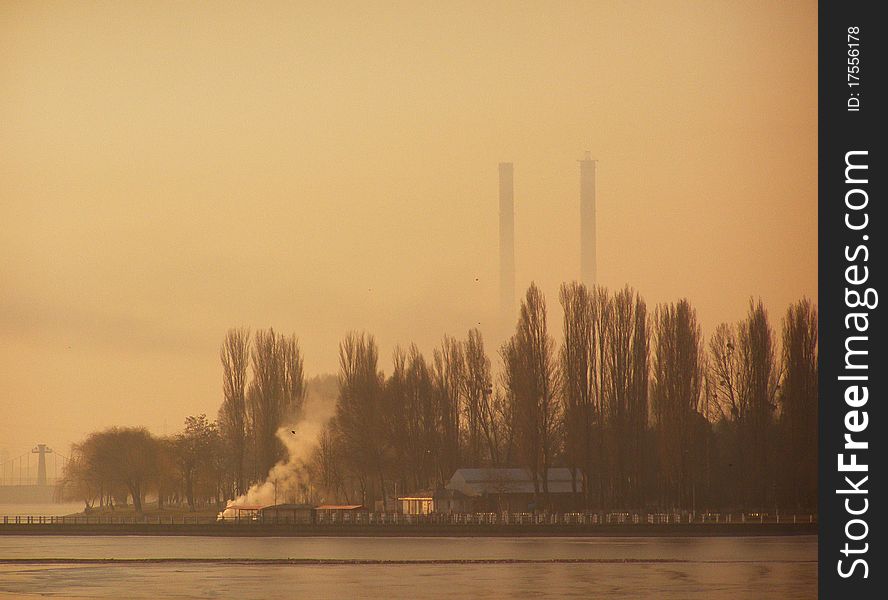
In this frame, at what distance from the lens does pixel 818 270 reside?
9977 millimetres

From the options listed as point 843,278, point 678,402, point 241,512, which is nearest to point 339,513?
point 241,512

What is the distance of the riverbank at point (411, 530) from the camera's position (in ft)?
84.7

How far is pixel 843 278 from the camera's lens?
9953 mm

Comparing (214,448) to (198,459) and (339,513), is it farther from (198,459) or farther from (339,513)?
(339,513)

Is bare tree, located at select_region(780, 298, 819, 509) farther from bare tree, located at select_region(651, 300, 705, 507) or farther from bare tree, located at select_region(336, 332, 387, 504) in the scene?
bare tree, located at select_region(336, 332, 387, 504)

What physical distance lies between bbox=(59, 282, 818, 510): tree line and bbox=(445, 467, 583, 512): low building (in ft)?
1.07

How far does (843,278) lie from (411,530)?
2040 centimetres

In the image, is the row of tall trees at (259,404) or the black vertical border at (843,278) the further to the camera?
the row of tall trees at (259,404)

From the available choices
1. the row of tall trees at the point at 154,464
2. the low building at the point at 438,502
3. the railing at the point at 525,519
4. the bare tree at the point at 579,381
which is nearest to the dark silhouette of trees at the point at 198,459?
the row of tall trees at the point at 154,464

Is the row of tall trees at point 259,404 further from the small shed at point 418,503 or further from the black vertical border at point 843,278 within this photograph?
the black vertical border at point 843,278

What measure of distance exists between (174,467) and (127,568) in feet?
87.2

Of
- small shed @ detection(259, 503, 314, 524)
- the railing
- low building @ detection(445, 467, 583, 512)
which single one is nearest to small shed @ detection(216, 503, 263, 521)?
the railing

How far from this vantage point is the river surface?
13180 millimetres

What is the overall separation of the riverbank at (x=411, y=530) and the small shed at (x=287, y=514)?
2.64 feet
